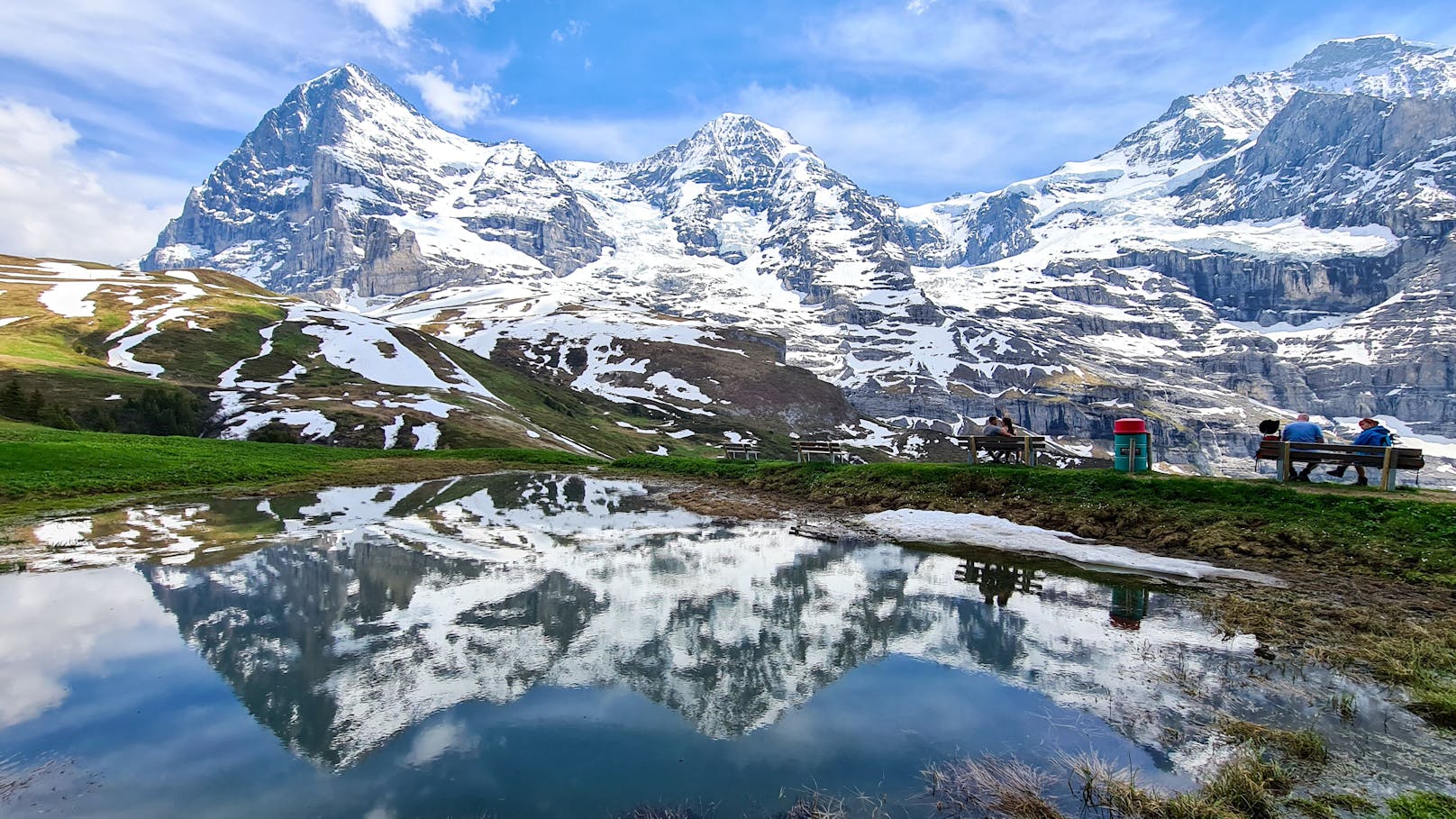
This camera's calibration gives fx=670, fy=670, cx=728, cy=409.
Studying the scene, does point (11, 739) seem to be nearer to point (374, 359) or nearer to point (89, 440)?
point (89, 440)

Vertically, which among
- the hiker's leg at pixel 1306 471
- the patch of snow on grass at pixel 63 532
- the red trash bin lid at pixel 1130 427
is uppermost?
the red trash bin lid at pixel 1130 427

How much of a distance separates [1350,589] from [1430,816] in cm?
1066

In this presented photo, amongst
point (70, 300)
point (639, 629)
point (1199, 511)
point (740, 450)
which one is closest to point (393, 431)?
point (740, 450)

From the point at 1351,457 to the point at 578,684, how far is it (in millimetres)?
23622

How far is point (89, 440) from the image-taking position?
1363 inches

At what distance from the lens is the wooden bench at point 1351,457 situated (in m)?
19.2

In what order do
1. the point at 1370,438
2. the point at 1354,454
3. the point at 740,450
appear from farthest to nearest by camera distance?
the point at 740,450 < the point at 1370,438 < the point at 1354,454

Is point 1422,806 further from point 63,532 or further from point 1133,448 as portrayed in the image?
point 63,532

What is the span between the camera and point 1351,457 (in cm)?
2028

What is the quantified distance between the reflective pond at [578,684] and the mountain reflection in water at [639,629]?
2.7 inches

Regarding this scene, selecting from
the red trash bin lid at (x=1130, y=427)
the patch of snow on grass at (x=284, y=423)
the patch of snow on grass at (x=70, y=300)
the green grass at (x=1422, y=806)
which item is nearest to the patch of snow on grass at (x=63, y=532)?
the green grass at (x=1422, y=806)

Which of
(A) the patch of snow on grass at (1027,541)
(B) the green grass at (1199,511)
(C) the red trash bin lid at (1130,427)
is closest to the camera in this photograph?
(B) the green grass at (1199,511)

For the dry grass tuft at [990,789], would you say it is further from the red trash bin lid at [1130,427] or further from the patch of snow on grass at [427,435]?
the patch of snow on grass at [427,435]

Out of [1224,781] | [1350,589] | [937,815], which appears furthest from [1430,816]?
[1350,589]
